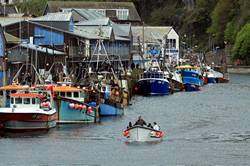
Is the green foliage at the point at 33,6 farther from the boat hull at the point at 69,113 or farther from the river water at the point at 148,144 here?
the boat hull at the point at 69,113

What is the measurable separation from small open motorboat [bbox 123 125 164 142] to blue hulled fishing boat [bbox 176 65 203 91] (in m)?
58.7

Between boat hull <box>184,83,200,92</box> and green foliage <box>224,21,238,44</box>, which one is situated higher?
green foliage <box>224,21,238,44</box>

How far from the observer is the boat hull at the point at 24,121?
66.1m

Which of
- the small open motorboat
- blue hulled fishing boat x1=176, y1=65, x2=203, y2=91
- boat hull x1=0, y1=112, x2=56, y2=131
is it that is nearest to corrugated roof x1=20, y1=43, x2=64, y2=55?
boat hull x1=0, y1=112, x2=56, y2=131

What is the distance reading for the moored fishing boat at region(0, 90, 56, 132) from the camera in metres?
66.1

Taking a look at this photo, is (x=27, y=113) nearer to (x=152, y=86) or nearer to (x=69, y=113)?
(x=69, y=113)

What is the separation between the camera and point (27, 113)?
65.9 m

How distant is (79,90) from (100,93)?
6470 mm

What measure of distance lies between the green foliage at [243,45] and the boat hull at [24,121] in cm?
11615

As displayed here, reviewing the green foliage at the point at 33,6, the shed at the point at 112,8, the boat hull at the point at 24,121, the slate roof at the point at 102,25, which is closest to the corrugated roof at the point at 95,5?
the shed at the point at 112,8

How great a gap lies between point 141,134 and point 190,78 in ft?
209

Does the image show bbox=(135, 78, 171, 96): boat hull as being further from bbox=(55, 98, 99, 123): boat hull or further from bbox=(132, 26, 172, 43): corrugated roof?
bbox=(132, 26, 172, 43): corrugated roof

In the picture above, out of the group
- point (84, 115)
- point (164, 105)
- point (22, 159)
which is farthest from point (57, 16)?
point (22, 159)

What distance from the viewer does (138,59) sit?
138 meters
